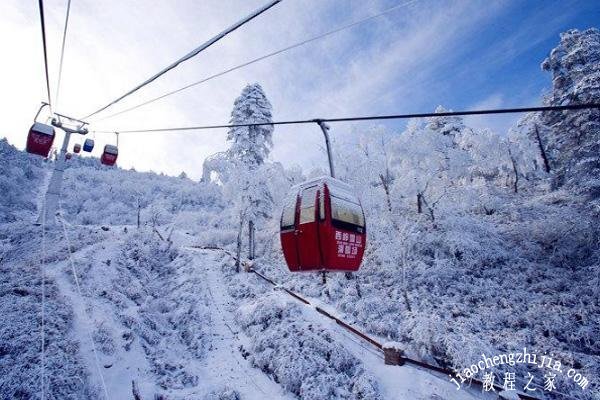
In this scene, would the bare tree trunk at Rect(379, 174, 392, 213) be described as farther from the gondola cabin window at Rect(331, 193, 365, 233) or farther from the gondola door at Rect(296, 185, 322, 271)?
the gondola door at Rect(296, 185, 322, 271)

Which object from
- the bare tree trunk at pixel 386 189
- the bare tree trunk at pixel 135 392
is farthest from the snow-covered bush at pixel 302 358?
the bare tree trunk at pixel 386 189

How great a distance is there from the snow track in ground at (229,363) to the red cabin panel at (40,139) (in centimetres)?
1124

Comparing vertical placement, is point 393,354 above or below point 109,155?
below

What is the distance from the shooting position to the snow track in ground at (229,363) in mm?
11383

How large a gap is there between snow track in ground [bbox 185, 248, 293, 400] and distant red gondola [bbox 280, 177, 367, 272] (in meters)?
5.86

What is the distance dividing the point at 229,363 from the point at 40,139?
12755 mm

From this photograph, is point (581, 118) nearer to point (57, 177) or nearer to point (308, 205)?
point (308, 205)

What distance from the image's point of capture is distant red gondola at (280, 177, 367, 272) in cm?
748

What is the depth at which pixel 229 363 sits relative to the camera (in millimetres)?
13078

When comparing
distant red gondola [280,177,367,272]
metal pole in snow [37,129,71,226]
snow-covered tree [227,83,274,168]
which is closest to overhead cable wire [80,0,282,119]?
distant red gondola [280,177,367,272]

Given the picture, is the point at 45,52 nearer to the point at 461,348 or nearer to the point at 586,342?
the point at 461,348

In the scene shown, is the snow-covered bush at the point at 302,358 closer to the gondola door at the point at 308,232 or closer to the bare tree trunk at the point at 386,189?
the gondola door at the point at 308,232

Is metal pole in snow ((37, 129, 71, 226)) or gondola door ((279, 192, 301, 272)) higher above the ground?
metal pole in snow ((37, 129, 71, 226))

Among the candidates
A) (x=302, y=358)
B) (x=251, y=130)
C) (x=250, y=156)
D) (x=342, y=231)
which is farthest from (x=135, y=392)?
(x=251, y=130)
